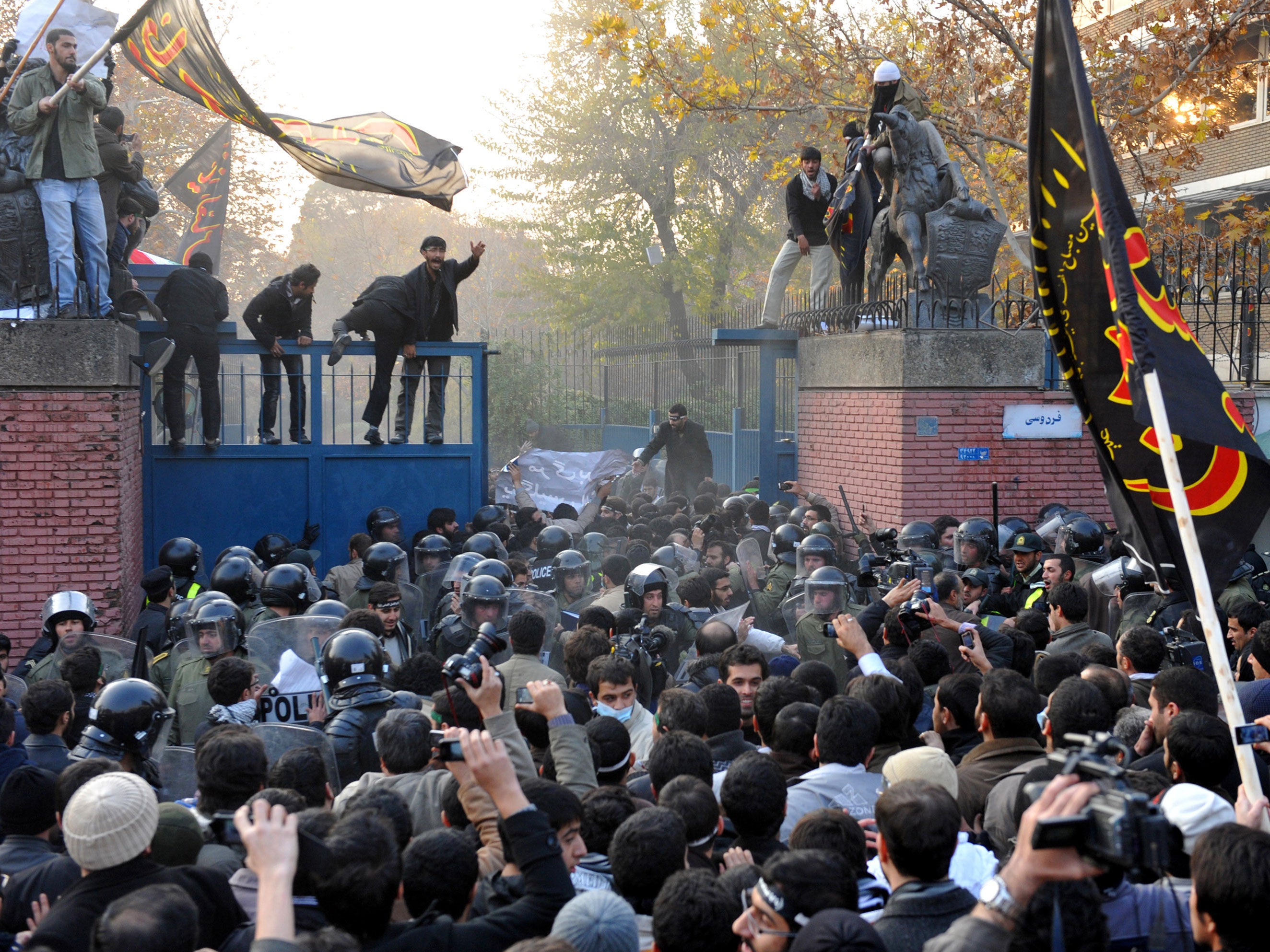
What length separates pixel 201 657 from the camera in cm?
666

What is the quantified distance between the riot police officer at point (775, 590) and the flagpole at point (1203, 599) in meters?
5.09

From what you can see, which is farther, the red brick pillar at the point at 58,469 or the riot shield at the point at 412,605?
the red brick pillar at the point at 58,469

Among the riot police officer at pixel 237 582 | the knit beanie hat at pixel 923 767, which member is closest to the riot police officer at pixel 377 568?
the riot police officer at pixel 237 582

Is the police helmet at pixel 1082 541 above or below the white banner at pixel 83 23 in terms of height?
below

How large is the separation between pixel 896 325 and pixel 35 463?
7966 millimetres

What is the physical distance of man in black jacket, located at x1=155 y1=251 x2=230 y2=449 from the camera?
1216 cm

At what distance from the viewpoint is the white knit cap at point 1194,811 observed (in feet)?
11.3

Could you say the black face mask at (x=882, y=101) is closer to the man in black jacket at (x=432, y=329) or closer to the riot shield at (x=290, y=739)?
the man in black jacket at (x=432, y=329)

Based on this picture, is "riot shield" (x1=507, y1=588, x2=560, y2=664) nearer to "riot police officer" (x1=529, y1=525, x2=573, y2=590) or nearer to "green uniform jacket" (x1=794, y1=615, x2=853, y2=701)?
"green uniform jacket" (x1=794, y1=615, x2=853, y2=701)

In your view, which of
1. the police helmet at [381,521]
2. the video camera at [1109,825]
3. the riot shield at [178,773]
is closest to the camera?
the video camera at [1109,825]

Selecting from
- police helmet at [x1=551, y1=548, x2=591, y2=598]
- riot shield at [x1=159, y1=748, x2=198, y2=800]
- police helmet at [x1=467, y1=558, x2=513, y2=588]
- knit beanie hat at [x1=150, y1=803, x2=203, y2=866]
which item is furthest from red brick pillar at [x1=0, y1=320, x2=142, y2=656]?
knit beanie hat at [x1=150, y1=803, x2=203, y2=866]

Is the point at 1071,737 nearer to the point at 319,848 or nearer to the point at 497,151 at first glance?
the point at 319,848

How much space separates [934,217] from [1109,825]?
10530 millimetres

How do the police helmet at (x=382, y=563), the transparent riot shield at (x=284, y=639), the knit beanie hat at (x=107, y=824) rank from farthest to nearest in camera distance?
the police helmet at (x=382, y=563) < the transparent riot shield at (x=284, y=639) < the knit beanie hat at (x=107, y=824)
